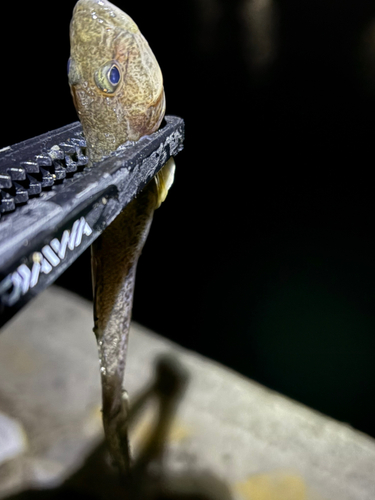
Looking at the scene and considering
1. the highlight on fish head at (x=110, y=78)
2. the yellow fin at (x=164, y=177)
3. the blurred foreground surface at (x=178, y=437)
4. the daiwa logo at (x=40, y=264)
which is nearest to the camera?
the daiwa logo at (x=40, y=264)

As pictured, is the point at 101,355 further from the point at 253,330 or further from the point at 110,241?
the point at 253,330

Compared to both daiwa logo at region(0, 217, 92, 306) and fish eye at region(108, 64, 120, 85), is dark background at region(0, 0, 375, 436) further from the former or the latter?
daiwa logo at region(0, 217, 92, 306)

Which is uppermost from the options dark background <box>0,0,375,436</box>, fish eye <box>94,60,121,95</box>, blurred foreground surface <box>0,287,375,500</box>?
fish eye <box>94,60,121,95</box>

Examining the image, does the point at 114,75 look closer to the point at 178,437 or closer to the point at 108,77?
the point at 108,77

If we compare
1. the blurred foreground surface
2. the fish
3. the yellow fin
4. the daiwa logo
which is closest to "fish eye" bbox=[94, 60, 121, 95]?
the fish

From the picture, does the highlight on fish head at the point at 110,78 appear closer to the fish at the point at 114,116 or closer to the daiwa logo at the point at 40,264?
the fish at the point at 114,116

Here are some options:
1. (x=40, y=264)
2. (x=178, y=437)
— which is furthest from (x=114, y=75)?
(x=178, y=437)

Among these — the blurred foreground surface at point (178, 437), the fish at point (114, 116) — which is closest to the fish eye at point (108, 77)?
the fish at point (114, 116)
